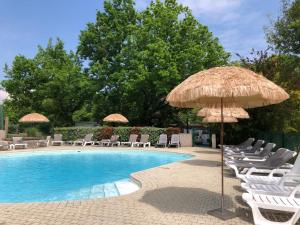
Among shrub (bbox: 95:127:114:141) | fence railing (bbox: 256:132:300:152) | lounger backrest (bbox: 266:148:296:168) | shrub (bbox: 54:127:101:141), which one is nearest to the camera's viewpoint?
lounger backrest (bbox: 266:148:296:168)

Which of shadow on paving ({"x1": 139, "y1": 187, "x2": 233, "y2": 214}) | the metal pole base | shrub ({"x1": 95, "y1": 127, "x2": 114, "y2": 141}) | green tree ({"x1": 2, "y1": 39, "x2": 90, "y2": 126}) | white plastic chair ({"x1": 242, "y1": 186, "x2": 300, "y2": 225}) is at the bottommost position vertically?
the metal pole base

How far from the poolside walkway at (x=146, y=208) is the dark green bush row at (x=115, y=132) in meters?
16.7

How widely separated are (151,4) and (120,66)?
679 centimetres

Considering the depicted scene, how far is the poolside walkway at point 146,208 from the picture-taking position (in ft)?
20.1

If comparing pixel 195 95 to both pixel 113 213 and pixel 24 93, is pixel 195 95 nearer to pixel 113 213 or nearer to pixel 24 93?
pixel 113 213

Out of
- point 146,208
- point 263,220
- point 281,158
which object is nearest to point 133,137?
point 281,158

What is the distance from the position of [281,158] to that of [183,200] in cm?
351

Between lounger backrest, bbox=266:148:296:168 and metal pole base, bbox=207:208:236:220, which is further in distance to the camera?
lounger backrest, bbox=266:148:296:168

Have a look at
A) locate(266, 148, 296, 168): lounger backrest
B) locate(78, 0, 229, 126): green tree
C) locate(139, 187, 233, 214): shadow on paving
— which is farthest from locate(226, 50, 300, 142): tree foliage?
locate(139, 187, 233, 214): shadow on paving

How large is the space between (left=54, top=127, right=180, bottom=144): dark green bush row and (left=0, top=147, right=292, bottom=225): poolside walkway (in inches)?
656

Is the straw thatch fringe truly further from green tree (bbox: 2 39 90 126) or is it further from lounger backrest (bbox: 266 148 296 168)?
green tree (bbox: 2 39 90 126)

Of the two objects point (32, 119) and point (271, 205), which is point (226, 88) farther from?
point (32, 119)

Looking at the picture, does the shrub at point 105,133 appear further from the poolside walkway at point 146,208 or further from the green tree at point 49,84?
the poolside walkway at point 146,208

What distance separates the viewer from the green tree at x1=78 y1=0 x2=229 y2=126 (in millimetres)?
30250
